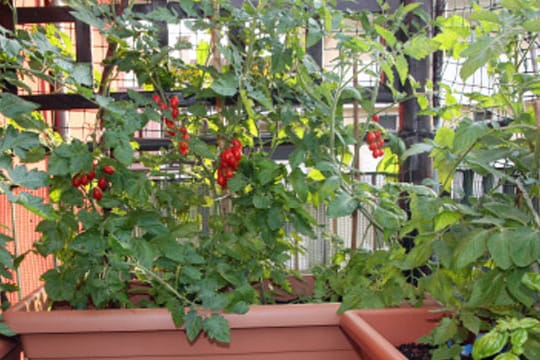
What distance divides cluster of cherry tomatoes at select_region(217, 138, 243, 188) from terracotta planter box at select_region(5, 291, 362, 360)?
31 centimetres

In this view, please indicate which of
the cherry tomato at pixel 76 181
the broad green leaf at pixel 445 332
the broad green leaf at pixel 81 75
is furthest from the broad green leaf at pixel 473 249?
the cherry tomato at pixel 76 181

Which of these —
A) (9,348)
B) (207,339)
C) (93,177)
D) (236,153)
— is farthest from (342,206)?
(9,348)

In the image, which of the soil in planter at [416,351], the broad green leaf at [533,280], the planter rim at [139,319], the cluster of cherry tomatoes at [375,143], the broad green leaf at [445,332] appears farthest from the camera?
the cluster of cherry tomatoes at [375,143]

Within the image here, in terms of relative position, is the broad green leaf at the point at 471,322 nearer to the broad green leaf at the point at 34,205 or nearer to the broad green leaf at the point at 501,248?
the broad green leaf at the point at 501,248

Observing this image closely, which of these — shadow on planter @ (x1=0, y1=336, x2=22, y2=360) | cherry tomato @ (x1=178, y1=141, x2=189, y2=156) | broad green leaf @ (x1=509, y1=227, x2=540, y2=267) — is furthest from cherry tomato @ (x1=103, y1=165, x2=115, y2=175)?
broad green leaf @ (x1=509, y1=227, x2=540, y2=267)

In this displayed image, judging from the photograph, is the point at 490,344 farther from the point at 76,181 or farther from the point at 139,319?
the point at 76,181

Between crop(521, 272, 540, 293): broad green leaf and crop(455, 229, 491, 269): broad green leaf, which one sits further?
crop(455, 229, 491, 269): broad green leaf

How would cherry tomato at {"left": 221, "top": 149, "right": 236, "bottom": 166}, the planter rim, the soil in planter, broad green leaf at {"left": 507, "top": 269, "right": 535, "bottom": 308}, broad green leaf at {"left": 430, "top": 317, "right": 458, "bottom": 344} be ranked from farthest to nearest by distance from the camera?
cherry tomato at {"left": 221, "top": 149, "right": 236, "bottom": 166}, the planter rim, the soil in planter, broad green leaf at {"left": 430, "top": 317, "right": 458, "bottom": 344}, broad green leaf at {"left": 507, "top": 269, "right": 535, "bottom": 308}

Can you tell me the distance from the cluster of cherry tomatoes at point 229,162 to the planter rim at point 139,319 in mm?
301

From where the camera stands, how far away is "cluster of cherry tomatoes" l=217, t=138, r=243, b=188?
1.27 meters

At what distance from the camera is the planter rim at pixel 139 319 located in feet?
3.79

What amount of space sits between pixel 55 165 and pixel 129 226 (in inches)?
7.1

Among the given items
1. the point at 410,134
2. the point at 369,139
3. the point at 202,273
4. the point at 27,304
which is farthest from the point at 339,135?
the point at 27,304

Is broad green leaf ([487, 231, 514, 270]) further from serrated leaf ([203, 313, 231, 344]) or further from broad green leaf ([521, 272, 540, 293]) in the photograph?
serrated leaf ([203, 313, 231, 344])
